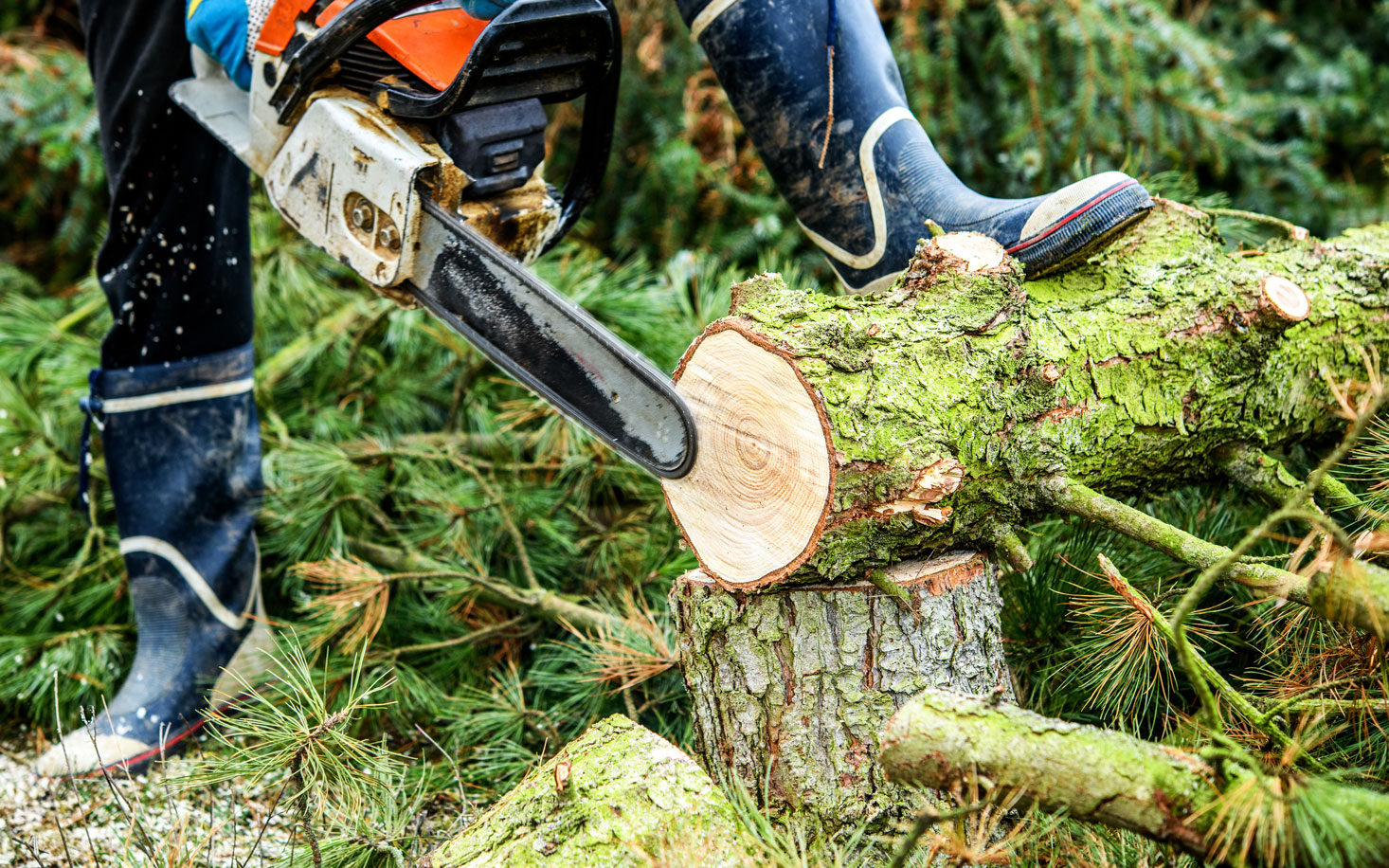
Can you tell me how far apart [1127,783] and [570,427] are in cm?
124

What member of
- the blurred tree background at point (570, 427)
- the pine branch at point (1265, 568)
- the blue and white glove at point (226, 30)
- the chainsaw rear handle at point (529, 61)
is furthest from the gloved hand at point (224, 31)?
the pine branch at point (1265, 568)

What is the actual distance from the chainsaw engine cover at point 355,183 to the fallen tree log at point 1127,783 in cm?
87

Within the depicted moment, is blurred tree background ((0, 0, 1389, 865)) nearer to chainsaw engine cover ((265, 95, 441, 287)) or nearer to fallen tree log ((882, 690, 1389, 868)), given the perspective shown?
fallen tree log ((882, 690, 1389, 868))

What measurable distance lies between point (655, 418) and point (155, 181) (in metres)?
1.06

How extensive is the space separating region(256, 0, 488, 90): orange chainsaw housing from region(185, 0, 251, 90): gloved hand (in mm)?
126

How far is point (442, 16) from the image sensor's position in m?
1.28

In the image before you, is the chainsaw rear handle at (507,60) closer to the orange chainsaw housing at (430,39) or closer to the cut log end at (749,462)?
the orange chainsaw housing at (430,39)

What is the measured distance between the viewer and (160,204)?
1665mm

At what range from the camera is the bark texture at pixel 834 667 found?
1.13 meters

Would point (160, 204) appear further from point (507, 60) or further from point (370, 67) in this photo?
point (507, 60)

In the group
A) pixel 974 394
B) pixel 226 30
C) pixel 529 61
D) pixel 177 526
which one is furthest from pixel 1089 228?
pixel 177 526

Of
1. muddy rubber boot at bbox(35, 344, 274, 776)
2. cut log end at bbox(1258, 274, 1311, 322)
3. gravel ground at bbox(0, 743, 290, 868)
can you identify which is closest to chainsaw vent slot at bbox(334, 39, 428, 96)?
muddy rubber boot at bbox(35, 344, 274, 776)

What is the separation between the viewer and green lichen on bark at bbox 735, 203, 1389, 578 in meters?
1.07

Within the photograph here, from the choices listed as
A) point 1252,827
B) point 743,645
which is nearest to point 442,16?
point 743,645
